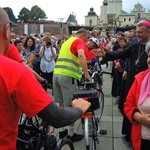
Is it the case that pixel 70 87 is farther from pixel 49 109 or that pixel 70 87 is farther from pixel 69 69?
pixel 49 109

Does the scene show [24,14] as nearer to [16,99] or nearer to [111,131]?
[111,131]

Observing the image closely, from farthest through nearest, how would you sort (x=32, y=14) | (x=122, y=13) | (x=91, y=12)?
(x=122, y=13) → (x=91, y=12) → (x=32, y=14)

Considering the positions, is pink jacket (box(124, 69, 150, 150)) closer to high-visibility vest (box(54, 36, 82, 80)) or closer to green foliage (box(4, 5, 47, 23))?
high-visibility vest (box(54, 36, 82, 80))

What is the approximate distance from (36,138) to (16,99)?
1728 mm

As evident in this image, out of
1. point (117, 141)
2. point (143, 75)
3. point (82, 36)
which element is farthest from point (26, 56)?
point (143, 75)

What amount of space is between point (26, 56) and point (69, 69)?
12.9 feet

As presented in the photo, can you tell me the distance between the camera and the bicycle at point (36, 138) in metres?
3.41

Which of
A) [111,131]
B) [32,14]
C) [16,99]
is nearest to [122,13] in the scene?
[32,14]

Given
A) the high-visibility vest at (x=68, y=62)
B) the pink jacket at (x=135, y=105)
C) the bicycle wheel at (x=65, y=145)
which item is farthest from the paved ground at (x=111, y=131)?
the pink jacket at (x=135, y=105)

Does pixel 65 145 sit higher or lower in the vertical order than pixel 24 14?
lower

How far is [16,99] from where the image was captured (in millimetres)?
1866

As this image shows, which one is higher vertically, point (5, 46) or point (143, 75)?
point (5, 46)

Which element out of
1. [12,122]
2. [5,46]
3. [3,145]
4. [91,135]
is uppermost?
[5,46]

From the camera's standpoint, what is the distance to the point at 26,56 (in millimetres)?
9133
